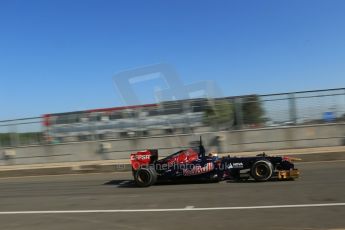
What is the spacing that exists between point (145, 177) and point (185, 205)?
3556 millimetres

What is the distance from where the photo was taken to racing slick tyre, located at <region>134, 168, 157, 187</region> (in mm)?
13602

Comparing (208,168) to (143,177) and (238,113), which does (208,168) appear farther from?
(238,113)

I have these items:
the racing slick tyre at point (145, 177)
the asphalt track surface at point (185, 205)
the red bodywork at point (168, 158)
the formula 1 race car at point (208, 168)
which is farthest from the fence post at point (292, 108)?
the racing slick tyre at point (145, 177)

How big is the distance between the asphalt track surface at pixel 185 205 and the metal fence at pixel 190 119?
16.4 feet

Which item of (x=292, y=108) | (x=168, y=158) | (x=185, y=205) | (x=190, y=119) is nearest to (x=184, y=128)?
(x=190, y=119)

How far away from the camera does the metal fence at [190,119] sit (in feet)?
64.8

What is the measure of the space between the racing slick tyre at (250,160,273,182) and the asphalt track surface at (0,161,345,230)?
9.5 inches

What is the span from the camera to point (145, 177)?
44.9 feet

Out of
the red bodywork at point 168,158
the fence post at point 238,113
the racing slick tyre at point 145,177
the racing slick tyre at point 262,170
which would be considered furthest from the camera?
the fence post at point 238,113

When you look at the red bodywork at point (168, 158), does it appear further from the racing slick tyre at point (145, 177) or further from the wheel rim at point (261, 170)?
the wheel rim at point (261, 170)

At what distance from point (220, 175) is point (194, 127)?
26.2 ft

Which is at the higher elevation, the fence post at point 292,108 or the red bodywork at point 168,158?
the fence post at point 292,108

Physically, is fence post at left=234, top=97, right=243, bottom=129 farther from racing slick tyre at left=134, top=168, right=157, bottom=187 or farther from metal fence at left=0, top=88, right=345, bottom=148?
racing slick tyre at left=134, top=168, right=157, bottom=187

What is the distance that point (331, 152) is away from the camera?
16828 mm
